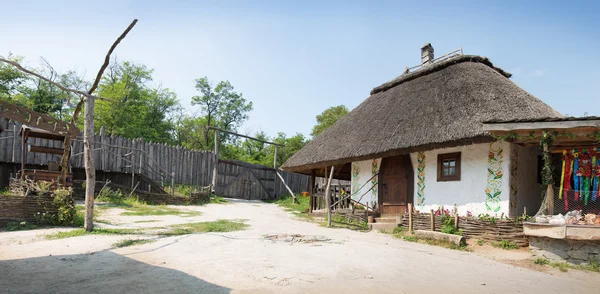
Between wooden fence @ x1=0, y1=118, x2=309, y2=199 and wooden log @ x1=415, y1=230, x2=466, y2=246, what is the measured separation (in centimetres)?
1063

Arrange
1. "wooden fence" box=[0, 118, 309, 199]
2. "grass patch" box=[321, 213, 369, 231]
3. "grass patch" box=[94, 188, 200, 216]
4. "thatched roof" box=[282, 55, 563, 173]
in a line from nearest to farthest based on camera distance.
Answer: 1. "thatched roof" box=[282, 55, 563, 173]
2. "grass patch" box=[321, 213, 369, 231]
3. "grass patch" box=[94, 188, 200, 216]
4. "wooden fence" box=[0, 118, 309, 199]

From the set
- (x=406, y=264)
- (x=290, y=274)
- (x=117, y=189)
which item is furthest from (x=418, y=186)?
(x=117, y=189)

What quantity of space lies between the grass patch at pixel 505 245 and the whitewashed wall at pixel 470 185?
0.83 m

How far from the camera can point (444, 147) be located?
905cm

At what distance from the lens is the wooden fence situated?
13.3 m

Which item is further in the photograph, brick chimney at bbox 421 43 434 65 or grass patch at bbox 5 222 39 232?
brick chimney at bbox 421 43 434 65

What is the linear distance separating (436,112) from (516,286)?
5.84 meters

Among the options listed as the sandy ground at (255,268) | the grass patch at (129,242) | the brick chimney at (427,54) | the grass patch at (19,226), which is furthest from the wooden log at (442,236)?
the brick chimney at (427,54)

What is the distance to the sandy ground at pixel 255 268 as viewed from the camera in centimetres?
445

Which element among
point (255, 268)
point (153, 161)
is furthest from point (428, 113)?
point (153, 161)

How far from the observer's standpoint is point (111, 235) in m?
7.62

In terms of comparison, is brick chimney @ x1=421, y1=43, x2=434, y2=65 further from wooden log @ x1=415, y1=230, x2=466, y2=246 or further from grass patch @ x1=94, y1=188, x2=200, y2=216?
grass patch @ x1=94, y1=188, x2=200, y2=216

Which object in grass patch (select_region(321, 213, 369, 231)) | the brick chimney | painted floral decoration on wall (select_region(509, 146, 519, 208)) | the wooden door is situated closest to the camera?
painted floral decoration on wall (select_region(509, 146, 519, 208))

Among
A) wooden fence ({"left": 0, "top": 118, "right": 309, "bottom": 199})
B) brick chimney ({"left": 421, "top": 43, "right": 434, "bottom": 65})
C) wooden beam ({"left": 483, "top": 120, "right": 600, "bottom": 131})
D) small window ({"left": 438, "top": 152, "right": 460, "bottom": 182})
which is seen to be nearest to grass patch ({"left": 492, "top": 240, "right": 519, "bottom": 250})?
small window ({"left": 438, "top": 152, "right": 460, "bottom": 182})
